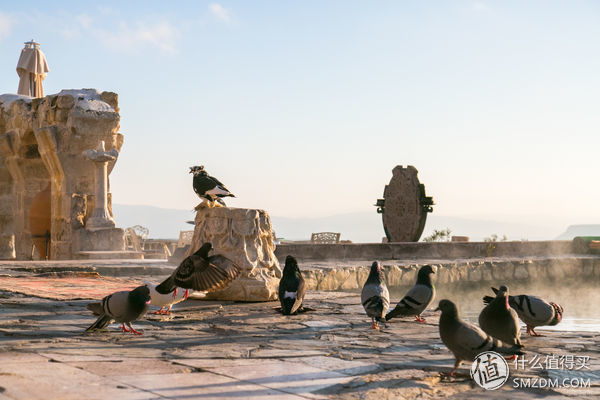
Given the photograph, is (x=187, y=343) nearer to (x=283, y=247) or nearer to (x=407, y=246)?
(x=283, y=247)

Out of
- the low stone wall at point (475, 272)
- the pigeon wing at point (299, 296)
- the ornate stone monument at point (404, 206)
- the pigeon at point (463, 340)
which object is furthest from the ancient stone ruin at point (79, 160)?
the pigeon at point (463, 340)

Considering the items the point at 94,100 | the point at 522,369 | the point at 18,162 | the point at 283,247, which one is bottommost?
the point at 522,369

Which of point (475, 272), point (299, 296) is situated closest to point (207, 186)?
point (299, 296)

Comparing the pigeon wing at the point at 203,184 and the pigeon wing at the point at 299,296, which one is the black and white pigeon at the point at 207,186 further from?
the pigeon wing at the point at 299,296

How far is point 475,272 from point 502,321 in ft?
36.4

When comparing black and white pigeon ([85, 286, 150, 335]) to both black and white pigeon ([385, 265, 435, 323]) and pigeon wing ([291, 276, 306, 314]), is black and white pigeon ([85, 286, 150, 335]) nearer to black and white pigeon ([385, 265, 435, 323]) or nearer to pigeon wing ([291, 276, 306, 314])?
pigeon wing ([291, 276, 306, 314])

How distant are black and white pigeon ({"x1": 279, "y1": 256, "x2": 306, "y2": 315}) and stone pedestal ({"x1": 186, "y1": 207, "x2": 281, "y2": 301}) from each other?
129 cm

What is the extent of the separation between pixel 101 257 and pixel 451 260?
878cm

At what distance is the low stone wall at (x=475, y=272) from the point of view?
1277 cm

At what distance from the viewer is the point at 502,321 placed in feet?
16.4

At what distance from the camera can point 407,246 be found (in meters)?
16.3

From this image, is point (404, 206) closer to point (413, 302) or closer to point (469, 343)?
point (413, 302)

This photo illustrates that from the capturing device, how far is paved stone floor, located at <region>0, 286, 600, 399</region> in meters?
3.74

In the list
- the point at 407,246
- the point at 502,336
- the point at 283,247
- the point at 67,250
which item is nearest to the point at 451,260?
the point at 407,246
